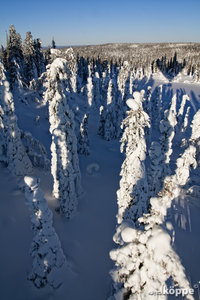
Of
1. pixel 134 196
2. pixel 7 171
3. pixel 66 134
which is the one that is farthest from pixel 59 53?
pixel 7 171

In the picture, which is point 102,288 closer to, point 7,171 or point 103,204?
point 103,204

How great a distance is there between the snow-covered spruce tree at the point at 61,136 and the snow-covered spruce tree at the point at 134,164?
5431 mm

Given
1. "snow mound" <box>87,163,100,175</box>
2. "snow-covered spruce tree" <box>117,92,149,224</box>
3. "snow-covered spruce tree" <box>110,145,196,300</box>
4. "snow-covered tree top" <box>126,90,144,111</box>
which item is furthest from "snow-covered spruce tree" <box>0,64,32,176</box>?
"snow-covered spruce tree" <box>110,145,196,300</box>

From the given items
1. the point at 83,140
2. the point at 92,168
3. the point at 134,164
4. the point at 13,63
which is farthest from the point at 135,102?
the point at 13,63

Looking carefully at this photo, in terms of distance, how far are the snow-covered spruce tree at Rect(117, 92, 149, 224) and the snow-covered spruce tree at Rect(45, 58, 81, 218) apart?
17.8 ft

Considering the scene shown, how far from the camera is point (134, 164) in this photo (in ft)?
35.0

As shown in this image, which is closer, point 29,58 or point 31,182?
point 31,182

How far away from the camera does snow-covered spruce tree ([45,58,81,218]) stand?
13.5 m

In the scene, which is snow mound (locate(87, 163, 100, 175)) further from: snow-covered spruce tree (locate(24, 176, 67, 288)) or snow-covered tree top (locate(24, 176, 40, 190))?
snow-covered tree top (locate(24, 176, 40, 190))

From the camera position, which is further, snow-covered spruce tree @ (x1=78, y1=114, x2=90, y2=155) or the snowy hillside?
snow-covered spruce tree @ (x1=78, y1=114, x2=90, y2=155)

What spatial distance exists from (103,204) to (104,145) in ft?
62.4

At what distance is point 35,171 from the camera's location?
20.3m

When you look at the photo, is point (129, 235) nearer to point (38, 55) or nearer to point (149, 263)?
point (149, 263)

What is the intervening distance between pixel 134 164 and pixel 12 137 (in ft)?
39.5
